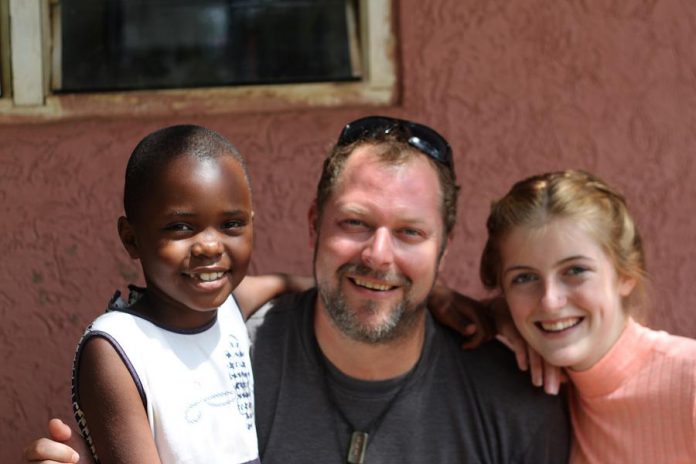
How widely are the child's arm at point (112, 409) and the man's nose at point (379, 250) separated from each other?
791mm

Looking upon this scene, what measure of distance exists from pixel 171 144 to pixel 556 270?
108 cm

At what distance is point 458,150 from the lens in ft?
11.3

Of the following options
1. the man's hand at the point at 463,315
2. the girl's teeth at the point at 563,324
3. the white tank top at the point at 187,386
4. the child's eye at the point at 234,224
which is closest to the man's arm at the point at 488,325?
the man's hand at the point at 463,315

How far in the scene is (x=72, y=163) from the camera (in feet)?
10.8

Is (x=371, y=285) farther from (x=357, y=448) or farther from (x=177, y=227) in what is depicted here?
(x=177, y=227)

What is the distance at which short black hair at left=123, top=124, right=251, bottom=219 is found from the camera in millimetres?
2398

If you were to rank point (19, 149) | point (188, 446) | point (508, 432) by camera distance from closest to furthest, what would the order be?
1. point (188, 446)
2. point (508, 432)
3. point (19, 149)

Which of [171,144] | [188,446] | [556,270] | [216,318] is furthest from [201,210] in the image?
[556,270]

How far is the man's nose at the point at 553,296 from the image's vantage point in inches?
105

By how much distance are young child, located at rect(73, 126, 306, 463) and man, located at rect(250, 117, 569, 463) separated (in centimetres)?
32

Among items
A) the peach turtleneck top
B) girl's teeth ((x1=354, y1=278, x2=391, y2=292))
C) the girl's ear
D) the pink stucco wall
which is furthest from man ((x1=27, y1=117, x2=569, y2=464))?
the pink stucco wall

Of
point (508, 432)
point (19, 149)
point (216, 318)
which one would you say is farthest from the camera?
point (19, 149)

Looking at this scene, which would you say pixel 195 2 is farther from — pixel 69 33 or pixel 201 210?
pixel 201 210

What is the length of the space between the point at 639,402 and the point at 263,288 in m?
1.12
